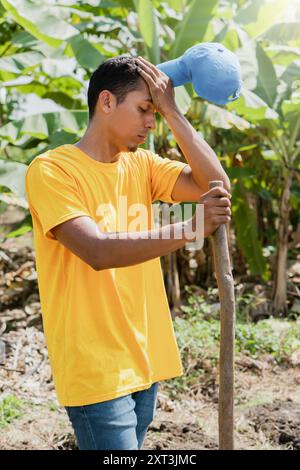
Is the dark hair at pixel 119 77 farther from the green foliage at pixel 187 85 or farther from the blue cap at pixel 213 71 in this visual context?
the green foliage at pixel 187 85

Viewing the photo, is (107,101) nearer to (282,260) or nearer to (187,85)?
(187,85)

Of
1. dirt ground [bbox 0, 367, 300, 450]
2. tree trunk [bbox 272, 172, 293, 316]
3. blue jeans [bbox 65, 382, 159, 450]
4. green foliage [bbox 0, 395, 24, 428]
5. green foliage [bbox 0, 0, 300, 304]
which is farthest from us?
tree trunk [bbox 272, 172, 293, 316]

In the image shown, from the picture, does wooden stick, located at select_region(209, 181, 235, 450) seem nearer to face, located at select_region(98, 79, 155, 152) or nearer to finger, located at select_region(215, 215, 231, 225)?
finger, located at select_region(215, 215, 231, 225)

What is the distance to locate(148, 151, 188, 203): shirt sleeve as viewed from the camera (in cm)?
242

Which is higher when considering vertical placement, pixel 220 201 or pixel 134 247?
pixel 220 201

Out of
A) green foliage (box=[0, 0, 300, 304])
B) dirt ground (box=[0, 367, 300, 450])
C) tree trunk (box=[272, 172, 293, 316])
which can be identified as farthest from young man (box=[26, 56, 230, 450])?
tree trunk (box=[272, 172, 293, 316])

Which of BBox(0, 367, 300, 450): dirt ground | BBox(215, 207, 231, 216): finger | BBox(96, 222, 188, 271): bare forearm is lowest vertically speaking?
BBox(0, 367, 300, 450): dirt ground

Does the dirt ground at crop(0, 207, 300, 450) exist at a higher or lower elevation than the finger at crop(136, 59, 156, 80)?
lower

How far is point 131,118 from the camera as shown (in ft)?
7.20

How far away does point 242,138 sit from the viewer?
661 centimetres

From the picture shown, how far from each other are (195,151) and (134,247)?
45 centimetres

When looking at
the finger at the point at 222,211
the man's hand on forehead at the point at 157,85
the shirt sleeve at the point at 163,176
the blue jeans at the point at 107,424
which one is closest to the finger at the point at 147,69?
the man's hand on forehead at the point at 157,85

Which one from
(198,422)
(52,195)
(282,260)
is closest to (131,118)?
(52,195)
